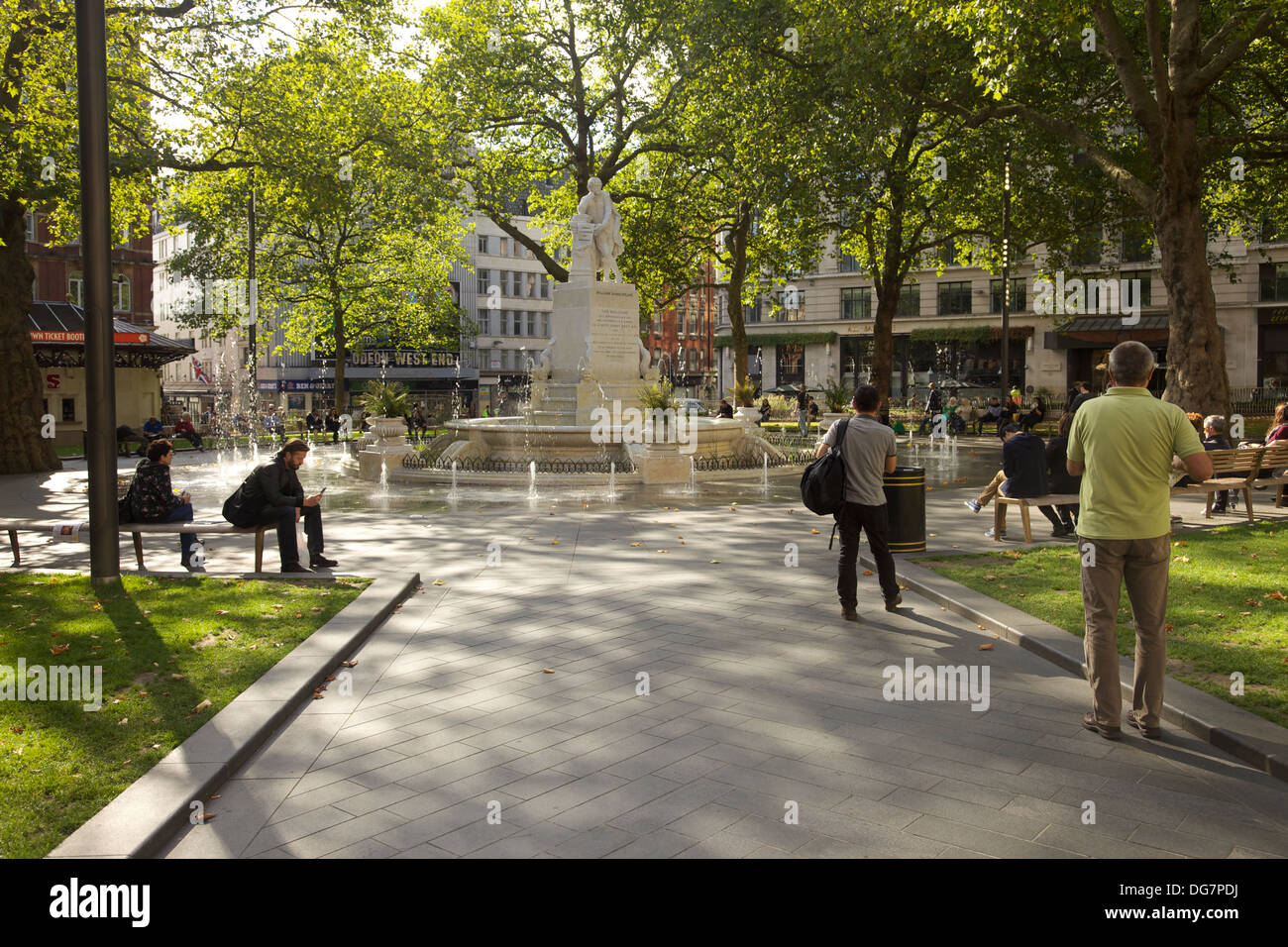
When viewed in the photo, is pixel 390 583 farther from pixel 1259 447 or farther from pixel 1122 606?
pixel 1259 447

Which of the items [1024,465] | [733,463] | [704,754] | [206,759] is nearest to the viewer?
[206,759]

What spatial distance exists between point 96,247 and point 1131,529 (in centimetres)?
841

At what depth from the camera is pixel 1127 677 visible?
20.7 feet

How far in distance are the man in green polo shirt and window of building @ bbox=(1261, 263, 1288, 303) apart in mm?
47306

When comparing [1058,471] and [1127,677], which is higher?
[1058,471]

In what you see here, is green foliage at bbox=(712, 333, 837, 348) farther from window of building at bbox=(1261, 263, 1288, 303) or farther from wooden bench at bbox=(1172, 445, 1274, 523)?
wooden bench at bbox=(1172, 445, 1274, 523)

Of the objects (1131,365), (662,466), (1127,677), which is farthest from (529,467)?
(1131,365)

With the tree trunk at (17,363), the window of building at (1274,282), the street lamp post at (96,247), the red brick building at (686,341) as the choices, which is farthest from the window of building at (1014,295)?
the street lamp post at (96,247)

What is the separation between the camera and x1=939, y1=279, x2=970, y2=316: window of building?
55406 millimetres

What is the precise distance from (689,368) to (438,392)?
29459 millimetres

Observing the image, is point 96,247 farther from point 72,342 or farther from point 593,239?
point 72,342
